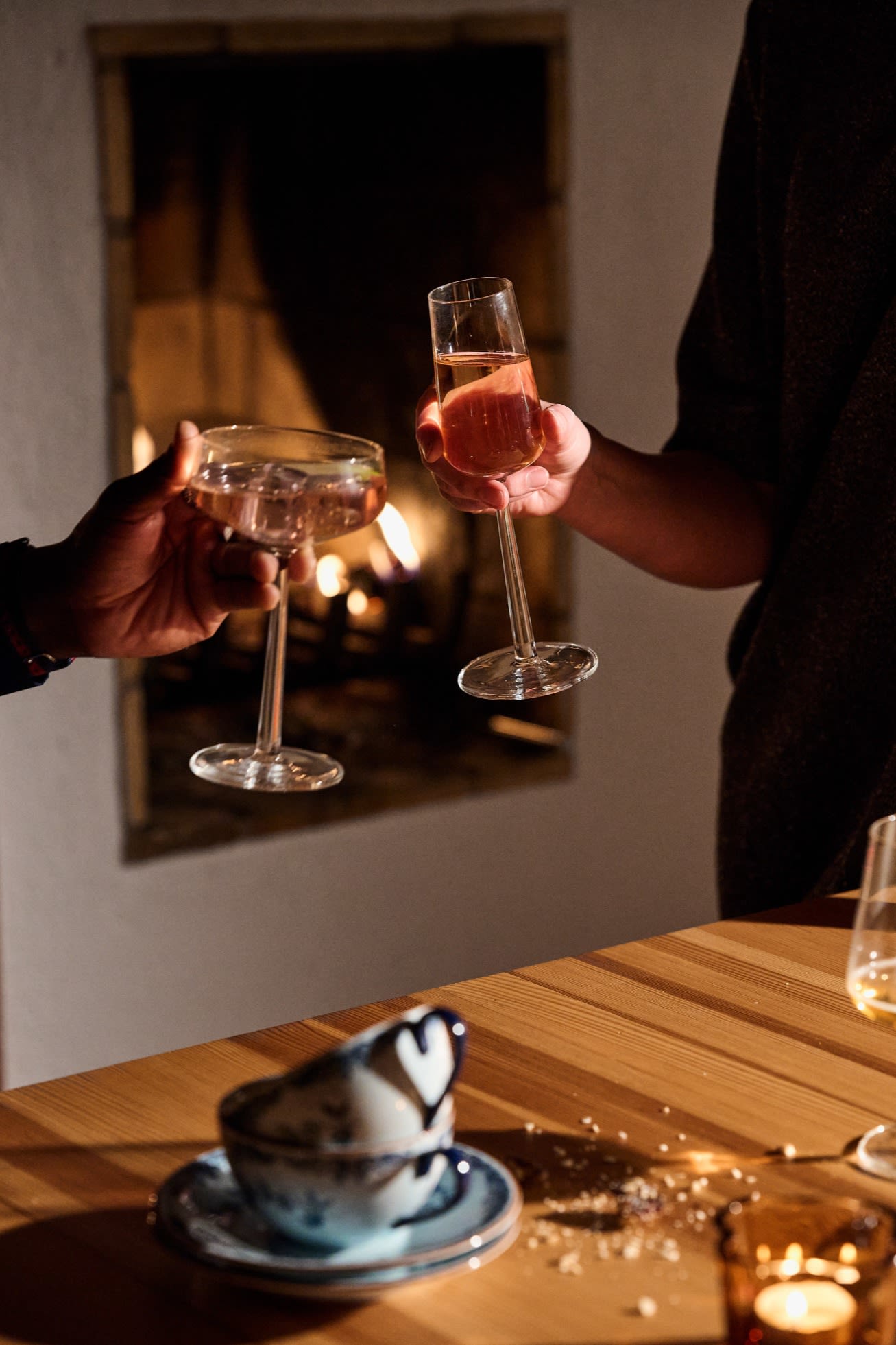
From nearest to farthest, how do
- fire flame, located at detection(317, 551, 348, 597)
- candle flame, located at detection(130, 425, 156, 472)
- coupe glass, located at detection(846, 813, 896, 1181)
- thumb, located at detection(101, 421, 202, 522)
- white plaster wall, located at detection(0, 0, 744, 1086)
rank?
coupe glass, located at detection(846, 813, 896, 1181) → thumb, located at detection(101, 421, 202, 522) → white plaster wall, located at detection(0, 0, 744, 1086) → candle flame, located at detection(130, 425, 156, 472) → fire flame, located at detection(317, 551, 348, 597)

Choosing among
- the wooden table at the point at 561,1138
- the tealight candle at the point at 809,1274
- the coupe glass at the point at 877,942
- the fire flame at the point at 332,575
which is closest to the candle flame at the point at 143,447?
the fire flame at the point at 332,575

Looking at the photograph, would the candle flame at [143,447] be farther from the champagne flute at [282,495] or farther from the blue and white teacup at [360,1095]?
the blue and white teacup at [360,1095]

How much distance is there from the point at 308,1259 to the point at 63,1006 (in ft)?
6.64

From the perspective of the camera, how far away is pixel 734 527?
1.66 metres

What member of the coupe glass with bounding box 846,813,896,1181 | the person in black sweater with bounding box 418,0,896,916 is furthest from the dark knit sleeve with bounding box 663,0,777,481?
the coupe glass with bounding box 846,813,896,1181

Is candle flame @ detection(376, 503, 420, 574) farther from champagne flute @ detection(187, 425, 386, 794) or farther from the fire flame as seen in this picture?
champagne flute @ detection(187, 425, 386, 794)

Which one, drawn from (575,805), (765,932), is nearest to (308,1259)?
(765,932)

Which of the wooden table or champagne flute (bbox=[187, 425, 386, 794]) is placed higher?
champagne flute (bbox=[187, 425, 386, 794])

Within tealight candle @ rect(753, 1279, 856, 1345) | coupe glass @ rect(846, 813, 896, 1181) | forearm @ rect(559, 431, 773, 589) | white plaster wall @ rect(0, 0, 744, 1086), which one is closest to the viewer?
tealight candle @ rect(753, 1279, 856, 1345)

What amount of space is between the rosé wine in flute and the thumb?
0.02m

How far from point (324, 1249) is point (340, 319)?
2268mm

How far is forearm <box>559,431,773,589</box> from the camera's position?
1589mm

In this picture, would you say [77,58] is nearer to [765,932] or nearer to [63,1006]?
[63,1006]

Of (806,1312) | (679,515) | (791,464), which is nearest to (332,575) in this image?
(679,515)
